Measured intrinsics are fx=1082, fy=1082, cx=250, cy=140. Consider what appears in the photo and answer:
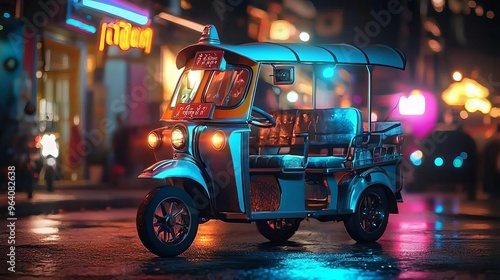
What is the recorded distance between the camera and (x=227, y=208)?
11594mm

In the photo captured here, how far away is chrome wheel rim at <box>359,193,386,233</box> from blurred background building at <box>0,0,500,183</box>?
23.7 ft

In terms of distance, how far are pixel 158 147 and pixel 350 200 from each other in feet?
8.11

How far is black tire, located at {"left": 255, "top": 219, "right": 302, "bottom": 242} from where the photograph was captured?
44.3ft

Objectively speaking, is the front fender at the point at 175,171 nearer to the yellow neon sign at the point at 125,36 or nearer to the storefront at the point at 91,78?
the storefront at the point at 91,78

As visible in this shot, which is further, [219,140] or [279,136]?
[279,136]

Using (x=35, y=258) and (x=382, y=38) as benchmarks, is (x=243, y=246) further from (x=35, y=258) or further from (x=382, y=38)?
(x=382, y=38)

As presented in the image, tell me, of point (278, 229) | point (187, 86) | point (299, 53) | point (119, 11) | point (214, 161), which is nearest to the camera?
point (214, 161)

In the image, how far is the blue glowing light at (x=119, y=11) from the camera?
25.8m

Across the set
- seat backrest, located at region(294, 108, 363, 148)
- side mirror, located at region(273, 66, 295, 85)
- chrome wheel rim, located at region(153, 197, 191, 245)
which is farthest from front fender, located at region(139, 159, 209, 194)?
seat backrest, located at region(294, 108, 363, 148)

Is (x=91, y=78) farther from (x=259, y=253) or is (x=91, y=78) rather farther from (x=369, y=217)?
(x=259, y=253)

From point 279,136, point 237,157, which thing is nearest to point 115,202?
point 279,136

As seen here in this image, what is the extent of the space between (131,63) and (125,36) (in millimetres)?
3784

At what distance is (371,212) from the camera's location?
43.4 ft

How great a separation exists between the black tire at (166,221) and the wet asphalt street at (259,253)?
0.16 m
